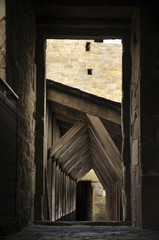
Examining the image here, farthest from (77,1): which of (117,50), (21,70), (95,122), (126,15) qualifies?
(117,50)

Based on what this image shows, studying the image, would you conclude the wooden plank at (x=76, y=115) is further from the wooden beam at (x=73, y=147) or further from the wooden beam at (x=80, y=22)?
the wooden beam at (x=80, y=22)

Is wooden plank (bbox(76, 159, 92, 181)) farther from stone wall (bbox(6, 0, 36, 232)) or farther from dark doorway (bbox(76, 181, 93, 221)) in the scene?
stone wall (bbox(6, 0, 36, 232))

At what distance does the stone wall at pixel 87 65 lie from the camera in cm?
1705

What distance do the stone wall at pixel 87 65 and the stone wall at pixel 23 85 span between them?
11552 millimetres

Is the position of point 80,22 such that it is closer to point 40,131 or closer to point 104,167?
point 40,131

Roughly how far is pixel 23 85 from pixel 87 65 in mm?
12955

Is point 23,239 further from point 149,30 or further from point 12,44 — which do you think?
point 149,30

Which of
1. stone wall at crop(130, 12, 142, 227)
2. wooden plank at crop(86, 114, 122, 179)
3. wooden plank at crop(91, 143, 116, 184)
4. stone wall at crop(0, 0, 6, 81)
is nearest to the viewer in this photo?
stone wall at crop(0, 0, 6, 81)

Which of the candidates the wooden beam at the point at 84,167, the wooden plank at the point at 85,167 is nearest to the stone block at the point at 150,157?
the wooden beam at the point at 84,167

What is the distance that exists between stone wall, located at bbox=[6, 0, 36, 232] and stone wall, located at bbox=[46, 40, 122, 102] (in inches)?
455

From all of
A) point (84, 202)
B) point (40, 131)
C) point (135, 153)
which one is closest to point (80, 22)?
point (40, 131)

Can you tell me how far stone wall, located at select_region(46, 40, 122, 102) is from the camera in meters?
17.0

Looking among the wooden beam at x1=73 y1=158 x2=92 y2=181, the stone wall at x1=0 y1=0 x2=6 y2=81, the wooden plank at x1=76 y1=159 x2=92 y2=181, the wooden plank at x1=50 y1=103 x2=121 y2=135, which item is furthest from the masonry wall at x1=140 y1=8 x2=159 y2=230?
the wooden plank at x1=76 y1=159 x2=92 y2=181

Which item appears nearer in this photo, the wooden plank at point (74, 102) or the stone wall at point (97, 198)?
the wooden plank at point (74, 102)
